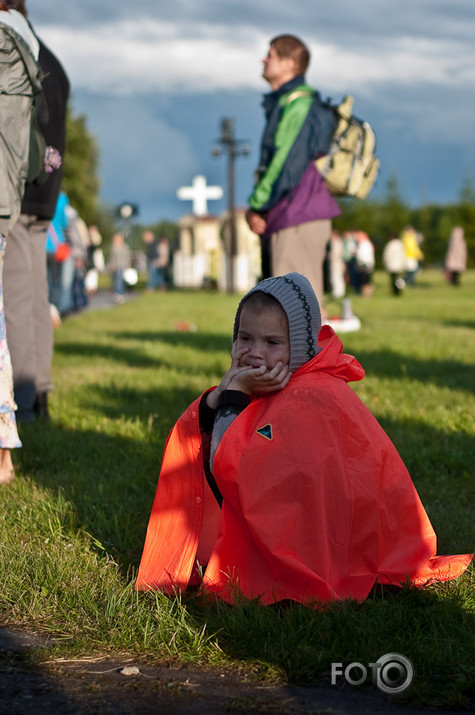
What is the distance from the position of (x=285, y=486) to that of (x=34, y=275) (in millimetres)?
3537

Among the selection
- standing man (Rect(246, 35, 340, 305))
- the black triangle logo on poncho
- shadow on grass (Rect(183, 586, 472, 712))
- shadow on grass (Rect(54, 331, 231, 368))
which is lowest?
shadow on grass (Rect(183, 586, 472, 712))

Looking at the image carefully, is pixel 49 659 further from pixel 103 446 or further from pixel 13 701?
pixel 103 446

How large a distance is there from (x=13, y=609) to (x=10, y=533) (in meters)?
0.71

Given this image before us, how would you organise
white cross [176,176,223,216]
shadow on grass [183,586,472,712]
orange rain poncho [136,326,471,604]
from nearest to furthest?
1. shadow on grass [183,586,472,712]
2. orange rain poncho [136,326,471,604]
3. white cross [176,176,223,216]

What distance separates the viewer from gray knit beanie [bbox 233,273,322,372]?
309cm

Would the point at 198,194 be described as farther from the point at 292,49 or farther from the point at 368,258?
the point at 292,49

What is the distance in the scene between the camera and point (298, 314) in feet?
10.2

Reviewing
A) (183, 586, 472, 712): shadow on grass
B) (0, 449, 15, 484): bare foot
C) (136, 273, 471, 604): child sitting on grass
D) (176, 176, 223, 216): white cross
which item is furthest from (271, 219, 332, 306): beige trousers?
(176, 176, 223, 216): white cross

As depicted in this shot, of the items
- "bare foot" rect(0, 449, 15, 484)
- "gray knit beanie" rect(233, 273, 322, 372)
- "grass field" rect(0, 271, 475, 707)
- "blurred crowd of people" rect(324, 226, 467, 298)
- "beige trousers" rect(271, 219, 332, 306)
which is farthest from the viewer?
"blurred crowd of people" rect(324, 226, 467, 298)

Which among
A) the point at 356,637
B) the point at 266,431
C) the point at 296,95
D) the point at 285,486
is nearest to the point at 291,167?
the point at 296,95

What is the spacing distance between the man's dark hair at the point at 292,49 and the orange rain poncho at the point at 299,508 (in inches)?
156

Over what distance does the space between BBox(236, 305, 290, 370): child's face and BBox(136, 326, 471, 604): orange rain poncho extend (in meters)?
0.09

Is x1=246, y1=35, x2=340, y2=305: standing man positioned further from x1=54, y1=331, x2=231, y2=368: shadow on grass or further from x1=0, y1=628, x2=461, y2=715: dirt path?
x1=0, y1=628, x2=461, y2=715: dirt path

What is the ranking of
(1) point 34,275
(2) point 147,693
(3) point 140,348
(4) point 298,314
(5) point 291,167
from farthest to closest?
(3) point 140,348 → (5) point 291,167 → (1) point 34,275 → (4) point 298,314 → (2) point 147,693
